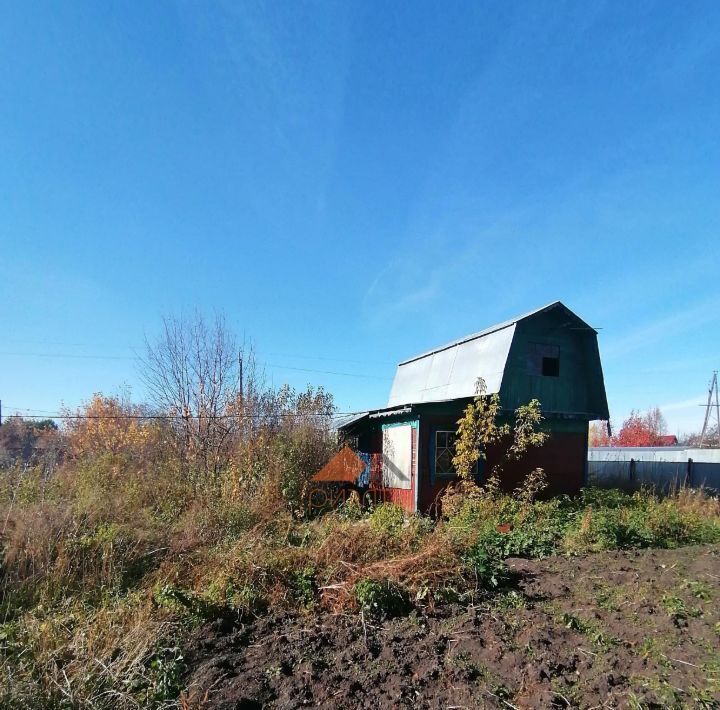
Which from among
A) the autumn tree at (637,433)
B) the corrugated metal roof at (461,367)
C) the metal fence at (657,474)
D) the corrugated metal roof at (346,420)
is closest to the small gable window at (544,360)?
the corrugated metal roof at (461,367)

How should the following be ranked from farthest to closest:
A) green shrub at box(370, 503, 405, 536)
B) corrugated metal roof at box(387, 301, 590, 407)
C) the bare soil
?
corrugated metal roof at box(387, 301, 590, 407)
green shrub at box(370, 503, 405, 536)
the bare soil

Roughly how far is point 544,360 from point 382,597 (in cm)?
904

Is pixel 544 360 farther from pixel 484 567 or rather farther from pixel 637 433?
pixel 637 433

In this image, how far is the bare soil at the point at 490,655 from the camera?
128 inches

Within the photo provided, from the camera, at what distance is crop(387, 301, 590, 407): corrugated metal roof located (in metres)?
11.3

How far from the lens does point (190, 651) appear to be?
390 centimetres

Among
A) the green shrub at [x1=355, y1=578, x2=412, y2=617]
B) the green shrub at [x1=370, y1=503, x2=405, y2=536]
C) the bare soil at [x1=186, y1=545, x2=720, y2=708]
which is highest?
the green shrub at [x1=370, y1=503, x2=405, y2=536]

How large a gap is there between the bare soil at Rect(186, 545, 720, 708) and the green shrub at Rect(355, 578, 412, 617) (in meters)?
0.14

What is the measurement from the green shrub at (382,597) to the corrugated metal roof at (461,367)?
18.6 ft

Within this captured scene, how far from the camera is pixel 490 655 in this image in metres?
3.79

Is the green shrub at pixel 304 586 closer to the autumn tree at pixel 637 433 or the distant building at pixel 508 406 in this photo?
the distant building at pixel 508 406

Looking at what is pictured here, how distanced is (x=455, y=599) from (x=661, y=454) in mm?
24542

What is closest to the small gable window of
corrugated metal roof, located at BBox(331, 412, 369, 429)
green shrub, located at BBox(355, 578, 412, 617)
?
corrugated metal roof, located at BBox(331, 412, 369, 429)

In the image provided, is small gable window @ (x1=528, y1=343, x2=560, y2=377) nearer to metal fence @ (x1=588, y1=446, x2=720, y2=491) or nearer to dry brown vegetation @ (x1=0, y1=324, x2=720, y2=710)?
dry brown vegetation @ (x1=0, y1=324, x2=720, y2=710)
